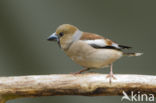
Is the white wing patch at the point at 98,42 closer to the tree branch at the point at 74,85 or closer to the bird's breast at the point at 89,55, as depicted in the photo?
the bird's breast at the point at 89,55

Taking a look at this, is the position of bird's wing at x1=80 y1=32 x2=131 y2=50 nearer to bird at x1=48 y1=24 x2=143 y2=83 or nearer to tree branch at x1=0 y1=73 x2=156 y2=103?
bird at x1=48 y1=24 x2=143 y2=83

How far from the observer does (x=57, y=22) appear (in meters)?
3.08

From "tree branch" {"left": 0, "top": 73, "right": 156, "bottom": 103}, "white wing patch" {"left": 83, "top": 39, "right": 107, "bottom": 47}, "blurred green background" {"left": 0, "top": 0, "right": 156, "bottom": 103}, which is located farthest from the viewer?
"blurred green background" {"left": 0, "top": 0, "right": 156, "bottom": 103}

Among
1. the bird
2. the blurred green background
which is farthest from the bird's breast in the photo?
the blurred green background

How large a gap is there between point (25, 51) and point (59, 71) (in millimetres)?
386

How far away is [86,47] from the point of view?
2.07m

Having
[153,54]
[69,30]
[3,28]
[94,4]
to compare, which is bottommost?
[69,30]

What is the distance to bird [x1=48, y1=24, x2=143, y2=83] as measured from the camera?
81.2 inches

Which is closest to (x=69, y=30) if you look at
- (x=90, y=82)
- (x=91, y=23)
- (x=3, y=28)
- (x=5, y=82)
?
(x=90, y=82)

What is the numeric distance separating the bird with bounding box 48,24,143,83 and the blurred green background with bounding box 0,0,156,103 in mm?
958

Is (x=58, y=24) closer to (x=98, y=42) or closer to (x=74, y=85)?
(x=98, y=42)

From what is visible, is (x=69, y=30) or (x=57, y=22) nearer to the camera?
(x=69, y=30)

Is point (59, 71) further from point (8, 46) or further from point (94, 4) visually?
point (94, 4)

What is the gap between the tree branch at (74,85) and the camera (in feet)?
6.50
